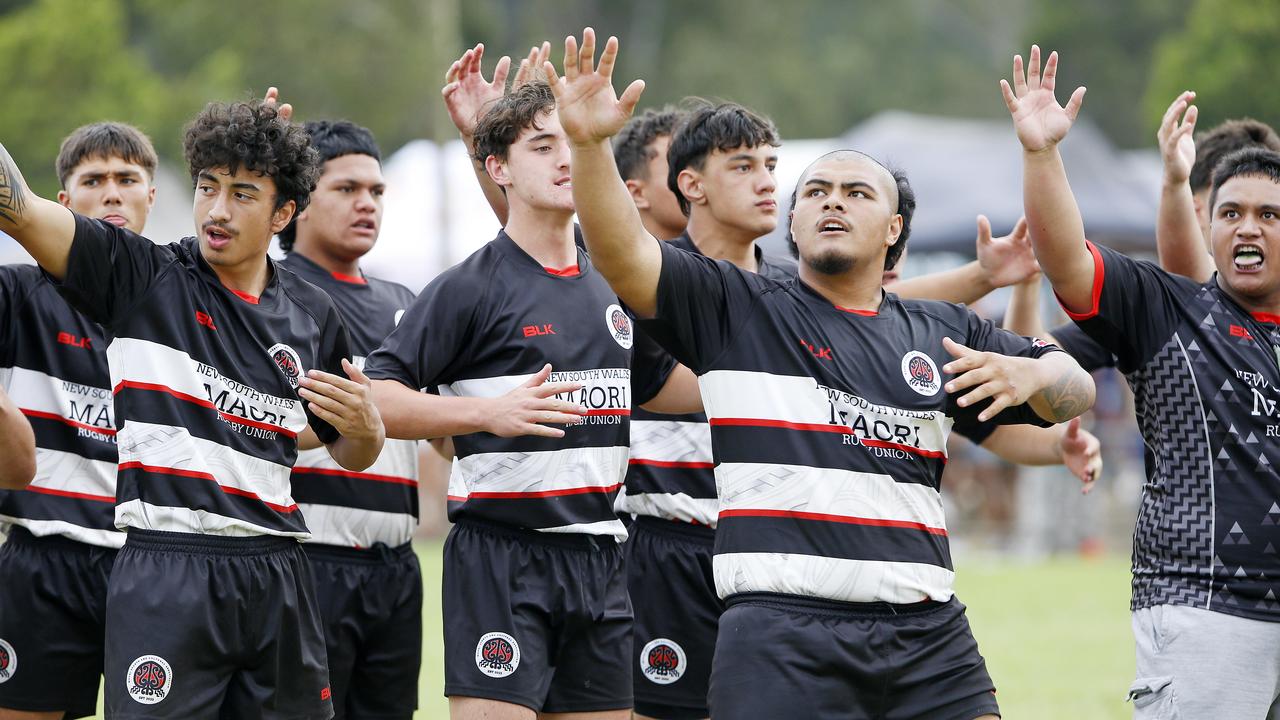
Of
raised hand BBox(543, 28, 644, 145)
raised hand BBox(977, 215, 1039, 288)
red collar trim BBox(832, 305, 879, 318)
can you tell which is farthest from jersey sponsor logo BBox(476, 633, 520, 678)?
raised hand BBox(977, 215, 1039, 288)

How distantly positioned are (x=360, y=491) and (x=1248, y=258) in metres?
3.85

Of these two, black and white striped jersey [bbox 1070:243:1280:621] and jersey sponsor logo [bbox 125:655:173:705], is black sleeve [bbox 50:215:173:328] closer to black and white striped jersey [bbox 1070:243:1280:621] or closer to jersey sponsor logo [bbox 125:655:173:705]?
jersey sponsor logo [bbox 125:655:173:705]

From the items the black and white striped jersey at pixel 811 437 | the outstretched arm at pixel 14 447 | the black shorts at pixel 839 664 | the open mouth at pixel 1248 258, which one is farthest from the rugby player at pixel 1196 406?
the outstretched arm at pixel 14 447

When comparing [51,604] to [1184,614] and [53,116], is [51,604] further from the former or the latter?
[53,116]

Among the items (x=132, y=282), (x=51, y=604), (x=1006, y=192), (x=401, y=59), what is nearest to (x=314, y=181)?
(x=132, y=282)

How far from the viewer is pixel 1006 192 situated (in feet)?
72.2

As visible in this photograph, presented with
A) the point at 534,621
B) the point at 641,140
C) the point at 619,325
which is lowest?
the point at 534,621

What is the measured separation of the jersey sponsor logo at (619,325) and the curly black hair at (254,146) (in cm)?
127

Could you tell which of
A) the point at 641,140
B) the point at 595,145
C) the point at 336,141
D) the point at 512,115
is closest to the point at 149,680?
the point at 595,145

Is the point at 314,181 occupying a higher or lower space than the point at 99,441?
higher

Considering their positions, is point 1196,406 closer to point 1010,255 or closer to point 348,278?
point 1010,255

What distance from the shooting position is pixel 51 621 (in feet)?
20.0

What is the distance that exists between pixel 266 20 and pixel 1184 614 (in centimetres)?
2941

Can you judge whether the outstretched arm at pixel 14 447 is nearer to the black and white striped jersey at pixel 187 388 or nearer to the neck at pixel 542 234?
the black and white striped jersey at pixel 187 388
